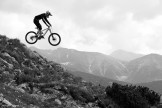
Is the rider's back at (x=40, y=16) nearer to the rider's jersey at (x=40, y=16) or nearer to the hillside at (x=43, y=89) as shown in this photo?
the rider's jersey at (x=40, y=16)

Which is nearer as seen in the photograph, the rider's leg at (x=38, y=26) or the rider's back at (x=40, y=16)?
the rider's back at (x=40, y=16)

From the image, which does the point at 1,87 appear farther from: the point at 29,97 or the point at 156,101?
the point at 156,101

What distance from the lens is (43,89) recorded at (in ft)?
87.5

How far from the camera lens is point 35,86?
2692 cm

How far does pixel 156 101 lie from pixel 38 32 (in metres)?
19.2

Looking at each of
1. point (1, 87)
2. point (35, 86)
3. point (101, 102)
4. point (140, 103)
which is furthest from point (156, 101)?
point (1, 87)

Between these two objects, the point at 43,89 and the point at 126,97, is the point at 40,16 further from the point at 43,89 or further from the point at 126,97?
the point at 126,97

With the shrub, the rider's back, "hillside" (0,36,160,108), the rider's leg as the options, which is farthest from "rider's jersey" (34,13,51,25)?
the shrub

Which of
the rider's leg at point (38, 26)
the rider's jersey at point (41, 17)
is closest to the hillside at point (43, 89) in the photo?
the rider's leg at point (38, 26)

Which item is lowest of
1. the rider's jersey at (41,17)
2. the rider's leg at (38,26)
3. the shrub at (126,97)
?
the shrub at (126,97)

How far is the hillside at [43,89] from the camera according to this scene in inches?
929

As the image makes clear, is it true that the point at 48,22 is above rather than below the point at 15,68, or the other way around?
above

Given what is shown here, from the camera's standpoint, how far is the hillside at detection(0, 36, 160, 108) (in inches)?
929

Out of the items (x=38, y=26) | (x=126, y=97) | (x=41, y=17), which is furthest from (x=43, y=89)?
(x=126, y=97)
